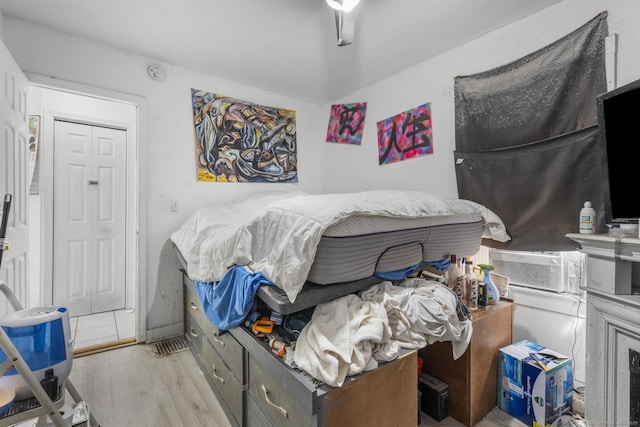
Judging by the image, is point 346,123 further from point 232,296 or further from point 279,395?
point 279,395

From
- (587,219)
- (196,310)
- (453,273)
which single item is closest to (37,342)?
(196,310)

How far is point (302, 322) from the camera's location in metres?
1.27

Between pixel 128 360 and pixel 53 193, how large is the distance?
1.89m

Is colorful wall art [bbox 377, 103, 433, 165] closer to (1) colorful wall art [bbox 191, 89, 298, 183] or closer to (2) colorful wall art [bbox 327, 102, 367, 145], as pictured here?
(2) colorful wall art [bbox 327, 102, 367, 145]

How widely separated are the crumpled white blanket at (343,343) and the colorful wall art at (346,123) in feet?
7.05

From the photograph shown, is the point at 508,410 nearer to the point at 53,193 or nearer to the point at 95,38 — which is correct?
the point at 95,38

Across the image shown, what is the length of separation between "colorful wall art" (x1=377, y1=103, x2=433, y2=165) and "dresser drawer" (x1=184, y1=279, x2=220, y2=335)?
195cm

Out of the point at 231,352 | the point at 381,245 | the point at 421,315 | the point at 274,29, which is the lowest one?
the point at 231,352

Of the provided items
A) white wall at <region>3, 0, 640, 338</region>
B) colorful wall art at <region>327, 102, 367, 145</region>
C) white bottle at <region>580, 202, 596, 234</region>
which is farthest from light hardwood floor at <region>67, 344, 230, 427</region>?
colorful wall art at <region>327, 102, 367, 145</region>

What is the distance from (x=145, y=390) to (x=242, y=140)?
2.10 metres

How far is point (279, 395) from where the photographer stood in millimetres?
1101

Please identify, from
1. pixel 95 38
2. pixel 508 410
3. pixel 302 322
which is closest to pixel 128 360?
pixel 302 322

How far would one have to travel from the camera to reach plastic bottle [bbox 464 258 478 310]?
173 centimetres

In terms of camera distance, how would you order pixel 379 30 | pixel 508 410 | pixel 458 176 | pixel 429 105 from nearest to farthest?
pixel 508 410, pixel 379 30, pixel 458 176, pixel 429 105
